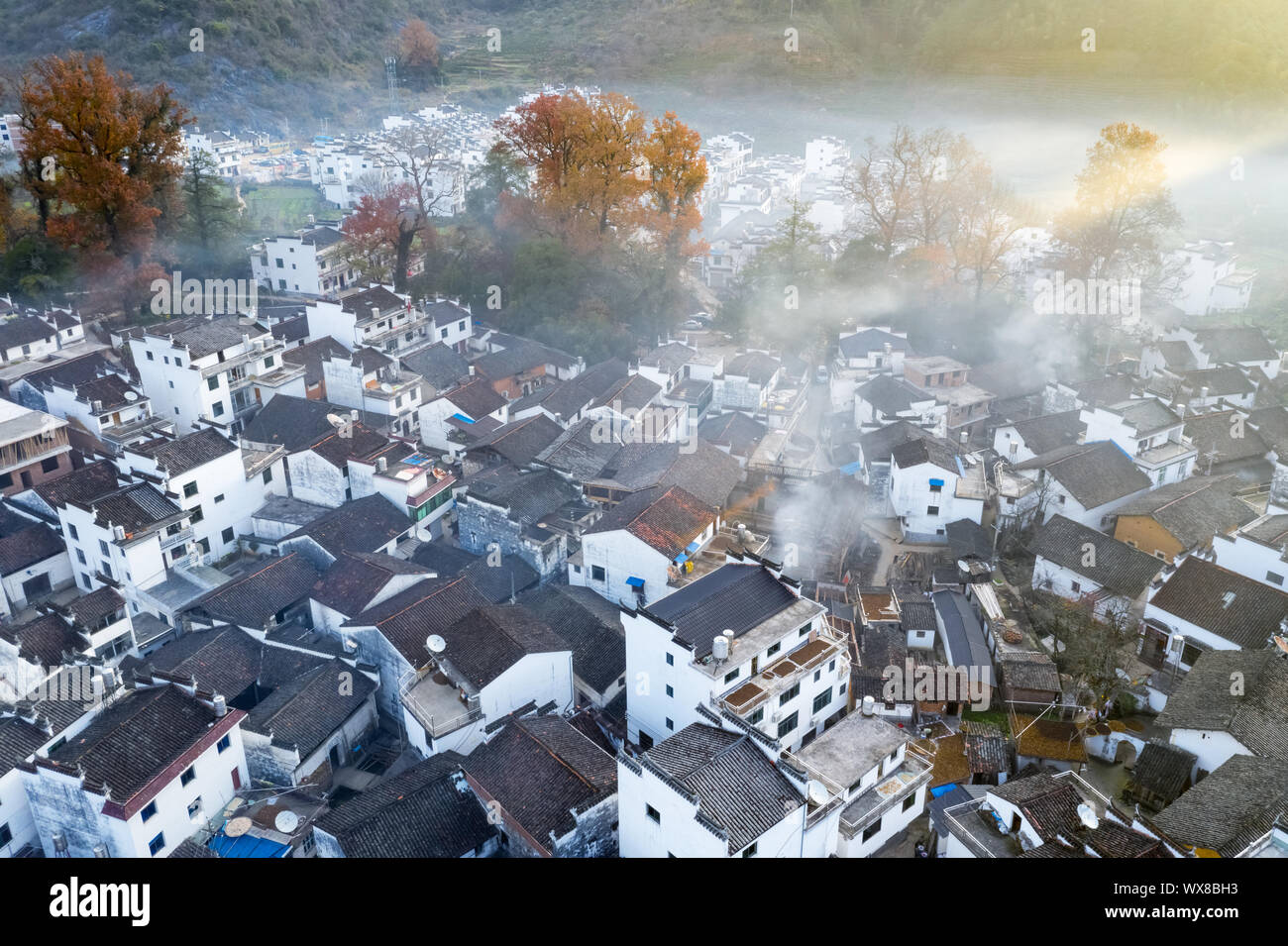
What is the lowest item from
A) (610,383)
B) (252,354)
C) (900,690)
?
(900,690)

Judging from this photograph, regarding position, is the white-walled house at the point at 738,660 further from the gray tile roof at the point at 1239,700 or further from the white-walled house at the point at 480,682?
the gray tile roof at the point at 1239,700

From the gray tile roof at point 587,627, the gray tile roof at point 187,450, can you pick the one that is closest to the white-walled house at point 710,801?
the gray tile roof at point 587,627

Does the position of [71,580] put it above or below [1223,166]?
below

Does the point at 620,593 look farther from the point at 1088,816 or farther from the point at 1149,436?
the point at 1149,436

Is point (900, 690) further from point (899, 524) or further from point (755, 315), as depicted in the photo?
point (755, 315)

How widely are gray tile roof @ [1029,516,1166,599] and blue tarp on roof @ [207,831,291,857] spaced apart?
1639cm

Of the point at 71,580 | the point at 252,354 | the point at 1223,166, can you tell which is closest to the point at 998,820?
the point at 71,580

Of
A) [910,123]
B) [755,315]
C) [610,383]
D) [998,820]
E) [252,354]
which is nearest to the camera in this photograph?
[998,820]

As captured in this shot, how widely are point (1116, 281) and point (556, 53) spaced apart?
45.9 meters

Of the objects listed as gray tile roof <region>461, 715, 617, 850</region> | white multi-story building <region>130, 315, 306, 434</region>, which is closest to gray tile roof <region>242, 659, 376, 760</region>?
gray tile roof <region>461, 715, 617, 850</region>

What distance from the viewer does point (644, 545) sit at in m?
18.9

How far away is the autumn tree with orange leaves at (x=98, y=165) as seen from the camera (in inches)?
1162

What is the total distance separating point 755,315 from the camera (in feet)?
111

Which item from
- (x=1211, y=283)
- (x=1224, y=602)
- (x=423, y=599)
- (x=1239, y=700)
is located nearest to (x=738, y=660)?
(x=423, y=599)
